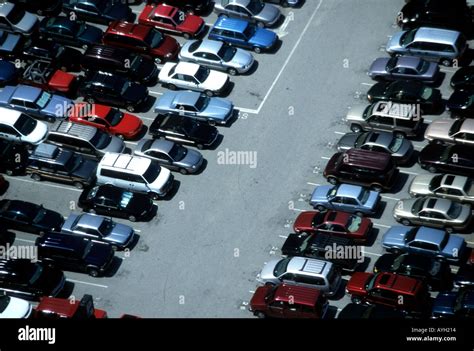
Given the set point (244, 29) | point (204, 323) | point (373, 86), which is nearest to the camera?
point (204, 323)

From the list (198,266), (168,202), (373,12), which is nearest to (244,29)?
(373,12)

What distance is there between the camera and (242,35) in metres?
56.3

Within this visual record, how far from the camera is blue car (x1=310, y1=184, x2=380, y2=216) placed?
152 feet

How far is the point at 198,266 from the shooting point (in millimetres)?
45875

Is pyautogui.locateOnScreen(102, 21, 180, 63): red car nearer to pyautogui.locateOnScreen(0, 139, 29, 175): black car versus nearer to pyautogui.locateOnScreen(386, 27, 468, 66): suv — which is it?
pyautogui.locateOnScreen(0, 139, 29, 175): black car

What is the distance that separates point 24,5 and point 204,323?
1724 inches

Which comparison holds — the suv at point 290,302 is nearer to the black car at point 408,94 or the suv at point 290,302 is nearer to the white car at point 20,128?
the black car at point 408,94

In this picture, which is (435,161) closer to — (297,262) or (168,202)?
(297,262)

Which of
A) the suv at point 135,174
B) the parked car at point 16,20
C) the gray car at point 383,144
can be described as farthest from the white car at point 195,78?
the parked car at point 16,20

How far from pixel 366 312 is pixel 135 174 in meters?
13.9

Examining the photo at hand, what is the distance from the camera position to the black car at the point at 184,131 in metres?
50.8

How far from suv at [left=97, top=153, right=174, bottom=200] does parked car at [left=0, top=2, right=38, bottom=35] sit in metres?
14.2

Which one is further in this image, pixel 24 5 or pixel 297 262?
pixel 24 5

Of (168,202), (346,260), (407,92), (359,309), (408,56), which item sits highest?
(408,56)
